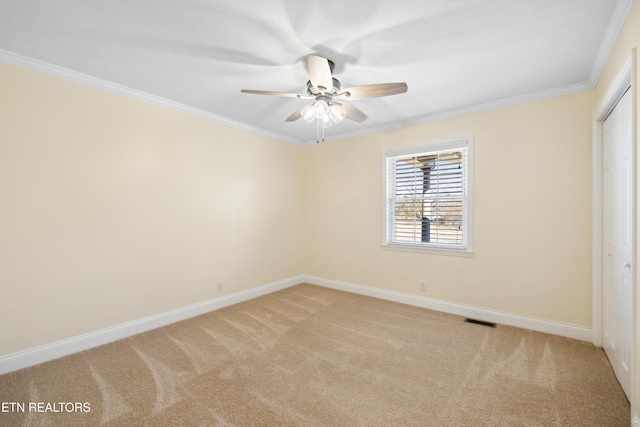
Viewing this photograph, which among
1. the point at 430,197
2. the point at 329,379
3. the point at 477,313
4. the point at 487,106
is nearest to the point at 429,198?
the point at 430,197

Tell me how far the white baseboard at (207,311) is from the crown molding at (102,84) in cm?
242

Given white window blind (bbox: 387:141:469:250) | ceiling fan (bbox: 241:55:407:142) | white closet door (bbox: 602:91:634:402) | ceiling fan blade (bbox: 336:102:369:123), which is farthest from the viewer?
white window blind (bbox: 387:141:469:250)

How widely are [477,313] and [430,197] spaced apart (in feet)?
5.08

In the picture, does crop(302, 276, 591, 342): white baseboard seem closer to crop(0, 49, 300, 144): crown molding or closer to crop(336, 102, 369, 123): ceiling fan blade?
crop(336, 102, 369, 123): ceiling fan blade

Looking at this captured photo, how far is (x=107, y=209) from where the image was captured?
2746mm

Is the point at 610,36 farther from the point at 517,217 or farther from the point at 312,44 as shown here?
the point at 312,44

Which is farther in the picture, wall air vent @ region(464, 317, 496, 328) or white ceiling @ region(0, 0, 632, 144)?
wall air vent @ region(464, 317, 496, 328)

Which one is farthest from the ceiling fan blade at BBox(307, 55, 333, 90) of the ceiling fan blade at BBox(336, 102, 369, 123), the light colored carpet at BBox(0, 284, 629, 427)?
the light colored carpet at BBox(0, 284, 629, 427)

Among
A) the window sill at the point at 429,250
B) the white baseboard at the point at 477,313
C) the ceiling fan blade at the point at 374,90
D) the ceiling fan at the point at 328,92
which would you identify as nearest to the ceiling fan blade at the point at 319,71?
the ceiling fan at the point at 328,92

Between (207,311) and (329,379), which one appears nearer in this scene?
(329,379)

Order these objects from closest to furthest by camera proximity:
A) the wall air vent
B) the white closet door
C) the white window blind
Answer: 1. the white closet door
2. the wall air vent
3. the white window blind

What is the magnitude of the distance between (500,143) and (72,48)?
13.8 ft

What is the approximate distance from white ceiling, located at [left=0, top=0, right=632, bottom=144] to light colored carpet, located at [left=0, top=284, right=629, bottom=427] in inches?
101

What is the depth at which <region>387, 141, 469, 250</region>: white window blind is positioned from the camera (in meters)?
3.48
